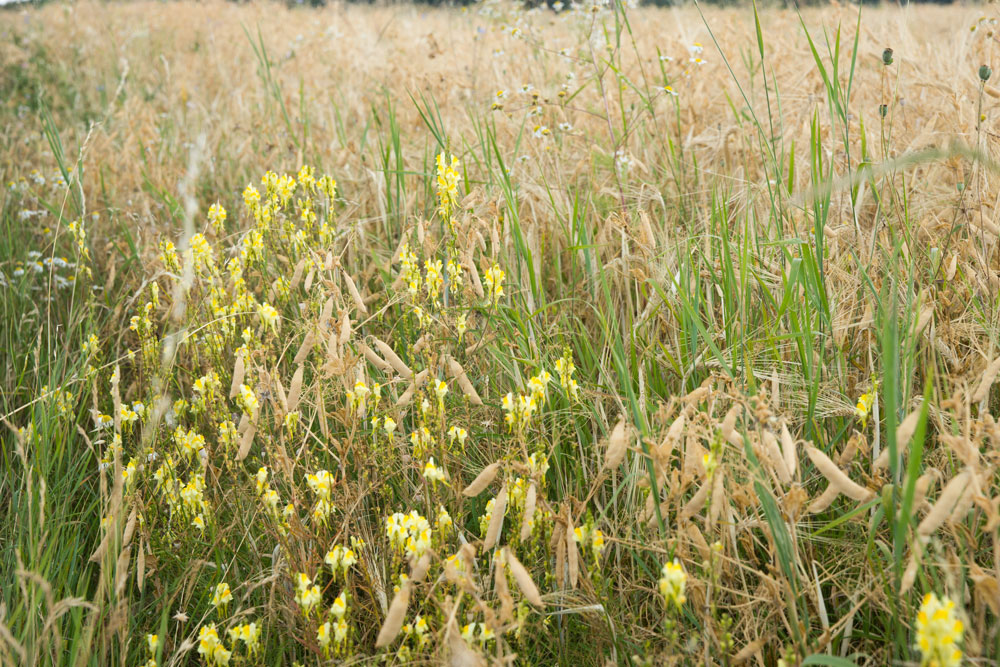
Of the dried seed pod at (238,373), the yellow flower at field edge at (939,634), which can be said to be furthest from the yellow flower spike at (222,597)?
the yellow flower at field edge at (939,634)

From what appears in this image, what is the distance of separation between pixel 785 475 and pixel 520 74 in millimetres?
3382

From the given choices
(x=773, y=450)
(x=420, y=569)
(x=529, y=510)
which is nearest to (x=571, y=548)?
(x=529, y=510)

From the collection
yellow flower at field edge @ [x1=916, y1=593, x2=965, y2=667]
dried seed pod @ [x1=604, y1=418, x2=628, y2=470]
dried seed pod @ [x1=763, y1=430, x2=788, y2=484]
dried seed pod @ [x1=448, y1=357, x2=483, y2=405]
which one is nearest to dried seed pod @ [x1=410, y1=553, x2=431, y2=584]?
dried seed pod @ [x1=604, y1=418, x2=628, y2=470]

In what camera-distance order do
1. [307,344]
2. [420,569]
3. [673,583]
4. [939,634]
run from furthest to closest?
[307,344], [420,569], [673,583], [939,634]

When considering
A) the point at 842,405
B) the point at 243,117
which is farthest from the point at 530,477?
the point at 243,117

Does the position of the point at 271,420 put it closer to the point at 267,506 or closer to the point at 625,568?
the point at 267,506

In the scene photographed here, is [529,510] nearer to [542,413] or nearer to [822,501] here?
[542,413]

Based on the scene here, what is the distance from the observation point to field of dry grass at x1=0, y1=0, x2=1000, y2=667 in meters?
1.21

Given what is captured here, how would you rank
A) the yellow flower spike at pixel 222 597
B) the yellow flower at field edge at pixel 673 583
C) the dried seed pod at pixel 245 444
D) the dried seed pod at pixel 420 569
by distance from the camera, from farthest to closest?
the dried seed pod at pixel 245 444
the yellow flower spike at pixel 222 597
the dried seed pod at pixel 420 569
the yellow flower at field edge at pixel 673 583

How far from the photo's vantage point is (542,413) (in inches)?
59.8

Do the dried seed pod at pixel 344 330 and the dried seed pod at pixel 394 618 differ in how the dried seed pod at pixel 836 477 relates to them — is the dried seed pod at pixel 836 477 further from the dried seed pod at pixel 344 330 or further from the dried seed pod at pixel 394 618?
the dried seed pod at pixel 344 330

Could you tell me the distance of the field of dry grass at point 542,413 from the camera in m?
1.21

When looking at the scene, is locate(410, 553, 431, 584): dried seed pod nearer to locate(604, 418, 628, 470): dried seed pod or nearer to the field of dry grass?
the field of dry grass

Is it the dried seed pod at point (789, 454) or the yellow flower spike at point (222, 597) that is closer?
the dried seed pod at point (789, 454)
